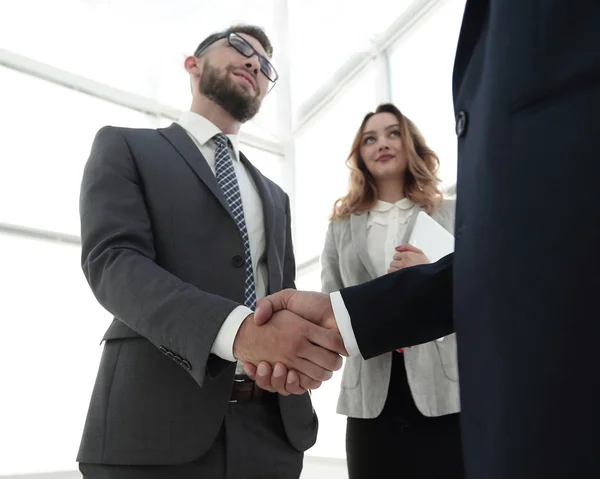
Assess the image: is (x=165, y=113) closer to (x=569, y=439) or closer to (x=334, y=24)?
(x=334, y=24)

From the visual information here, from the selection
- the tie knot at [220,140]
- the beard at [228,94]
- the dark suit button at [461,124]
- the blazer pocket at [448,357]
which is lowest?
the blazer pocket at [448,357]

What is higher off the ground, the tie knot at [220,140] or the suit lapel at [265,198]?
the tie knot at [220,140]

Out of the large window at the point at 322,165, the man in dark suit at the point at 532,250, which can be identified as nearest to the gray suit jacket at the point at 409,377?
the man in dark suit at the point at 532,250

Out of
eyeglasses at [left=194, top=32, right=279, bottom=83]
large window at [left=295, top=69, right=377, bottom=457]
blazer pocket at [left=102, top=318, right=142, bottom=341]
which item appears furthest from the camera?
large window at [left=295, top=69, right=377, bottom=457]

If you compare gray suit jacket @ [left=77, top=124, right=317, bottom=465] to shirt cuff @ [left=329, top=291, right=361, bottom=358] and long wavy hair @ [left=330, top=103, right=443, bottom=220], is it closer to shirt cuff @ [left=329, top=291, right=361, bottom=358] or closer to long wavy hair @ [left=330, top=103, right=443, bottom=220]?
shirt cuff @ [left=329, top=291, right=361, bottom=358]

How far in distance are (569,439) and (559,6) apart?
Result: 41 centimetres

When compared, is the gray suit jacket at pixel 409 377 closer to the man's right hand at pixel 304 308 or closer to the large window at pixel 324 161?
the man's right hand at pixel 304 308

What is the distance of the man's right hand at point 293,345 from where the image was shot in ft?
3.28

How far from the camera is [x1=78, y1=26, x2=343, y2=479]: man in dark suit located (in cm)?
98

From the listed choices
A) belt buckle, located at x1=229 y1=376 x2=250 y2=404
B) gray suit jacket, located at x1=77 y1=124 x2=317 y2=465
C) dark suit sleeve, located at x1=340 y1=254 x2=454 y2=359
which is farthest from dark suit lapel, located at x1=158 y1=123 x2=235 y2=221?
dark suit sleeve, located at x1=340 y1=254 x2=454 y2=359

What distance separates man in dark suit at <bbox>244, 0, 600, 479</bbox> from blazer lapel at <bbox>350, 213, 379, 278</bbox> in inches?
42.2

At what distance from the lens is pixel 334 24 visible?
423cm

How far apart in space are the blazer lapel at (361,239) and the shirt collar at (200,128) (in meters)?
0.48

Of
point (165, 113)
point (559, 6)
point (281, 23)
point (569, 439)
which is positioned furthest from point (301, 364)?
point (281, 23)
